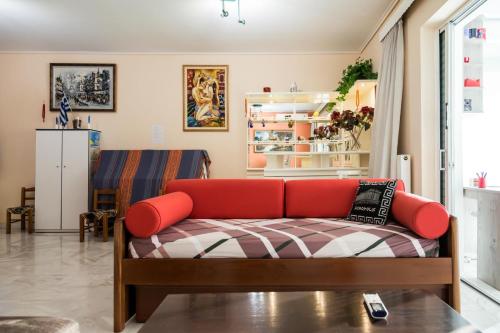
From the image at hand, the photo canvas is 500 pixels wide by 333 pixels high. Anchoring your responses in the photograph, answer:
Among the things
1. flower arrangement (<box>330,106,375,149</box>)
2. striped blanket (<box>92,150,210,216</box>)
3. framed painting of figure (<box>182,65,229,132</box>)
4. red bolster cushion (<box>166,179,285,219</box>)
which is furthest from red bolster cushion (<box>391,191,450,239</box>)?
framed painting of figure (<box>182,65,229,132</box>)

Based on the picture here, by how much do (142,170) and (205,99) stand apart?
145 cm

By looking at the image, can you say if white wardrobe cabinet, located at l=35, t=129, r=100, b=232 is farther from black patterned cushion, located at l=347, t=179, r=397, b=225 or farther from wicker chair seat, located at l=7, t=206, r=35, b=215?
black patterned cushion, located at l=347, t=179, r=397, b=225

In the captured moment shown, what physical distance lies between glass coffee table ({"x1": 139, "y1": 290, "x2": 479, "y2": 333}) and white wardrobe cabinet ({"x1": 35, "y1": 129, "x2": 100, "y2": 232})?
13.4 feet

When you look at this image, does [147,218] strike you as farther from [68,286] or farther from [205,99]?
[205,99]

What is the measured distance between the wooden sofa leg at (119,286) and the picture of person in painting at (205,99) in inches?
140

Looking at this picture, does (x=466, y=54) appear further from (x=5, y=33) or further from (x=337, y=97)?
(x=5, y=33)

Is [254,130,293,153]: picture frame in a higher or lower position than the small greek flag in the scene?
lower

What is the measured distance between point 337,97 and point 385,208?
2884 mm

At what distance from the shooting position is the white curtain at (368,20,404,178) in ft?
11.4

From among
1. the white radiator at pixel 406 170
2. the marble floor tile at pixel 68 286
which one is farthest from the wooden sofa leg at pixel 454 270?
the white radiator at pixel 406 170

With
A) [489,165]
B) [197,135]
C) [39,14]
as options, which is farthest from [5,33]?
[489,165]

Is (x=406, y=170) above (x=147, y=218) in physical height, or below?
above

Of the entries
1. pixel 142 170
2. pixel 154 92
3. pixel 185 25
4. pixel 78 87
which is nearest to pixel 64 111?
pixel 78 87

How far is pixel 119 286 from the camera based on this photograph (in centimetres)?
183
